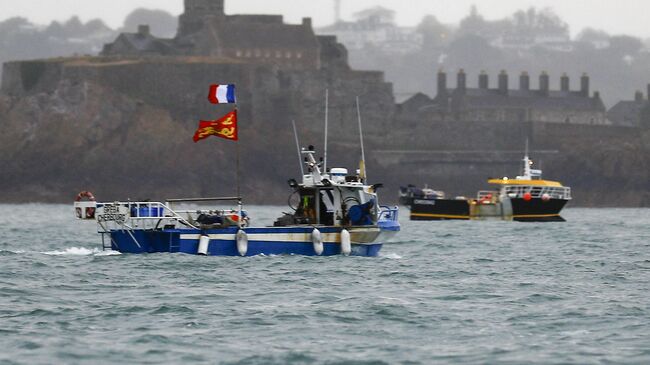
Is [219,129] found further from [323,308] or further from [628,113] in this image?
[628,113]

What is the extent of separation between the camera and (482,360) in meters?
24.3

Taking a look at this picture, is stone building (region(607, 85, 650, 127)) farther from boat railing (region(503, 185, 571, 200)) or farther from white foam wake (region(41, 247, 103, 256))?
white foam wake (region(41, 247, 103, 256))

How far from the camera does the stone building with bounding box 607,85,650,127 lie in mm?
143488

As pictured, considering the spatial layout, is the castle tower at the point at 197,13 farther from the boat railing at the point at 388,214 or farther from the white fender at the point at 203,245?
the white fender at the point at 203,245

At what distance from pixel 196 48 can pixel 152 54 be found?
334cm

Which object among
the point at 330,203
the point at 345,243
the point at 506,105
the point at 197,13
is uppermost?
the point at 197,13

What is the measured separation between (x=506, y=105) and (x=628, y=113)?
15209mm

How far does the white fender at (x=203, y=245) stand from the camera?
38375 mm

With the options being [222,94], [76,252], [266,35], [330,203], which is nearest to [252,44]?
[266,35]

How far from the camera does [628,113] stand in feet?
482

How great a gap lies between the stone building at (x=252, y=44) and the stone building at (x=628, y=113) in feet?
84.4

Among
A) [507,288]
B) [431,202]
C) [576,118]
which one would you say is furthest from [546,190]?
[576,118]

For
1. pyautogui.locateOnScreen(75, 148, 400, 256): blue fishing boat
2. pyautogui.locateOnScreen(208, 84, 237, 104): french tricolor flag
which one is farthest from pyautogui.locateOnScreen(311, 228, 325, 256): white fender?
pyautogui.locateOnScreen(208, 84, 237, 104): french tricolor flag

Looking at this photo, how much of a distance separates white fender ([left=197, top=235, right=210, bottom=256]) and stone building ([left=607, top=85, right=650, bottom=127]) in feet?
343
